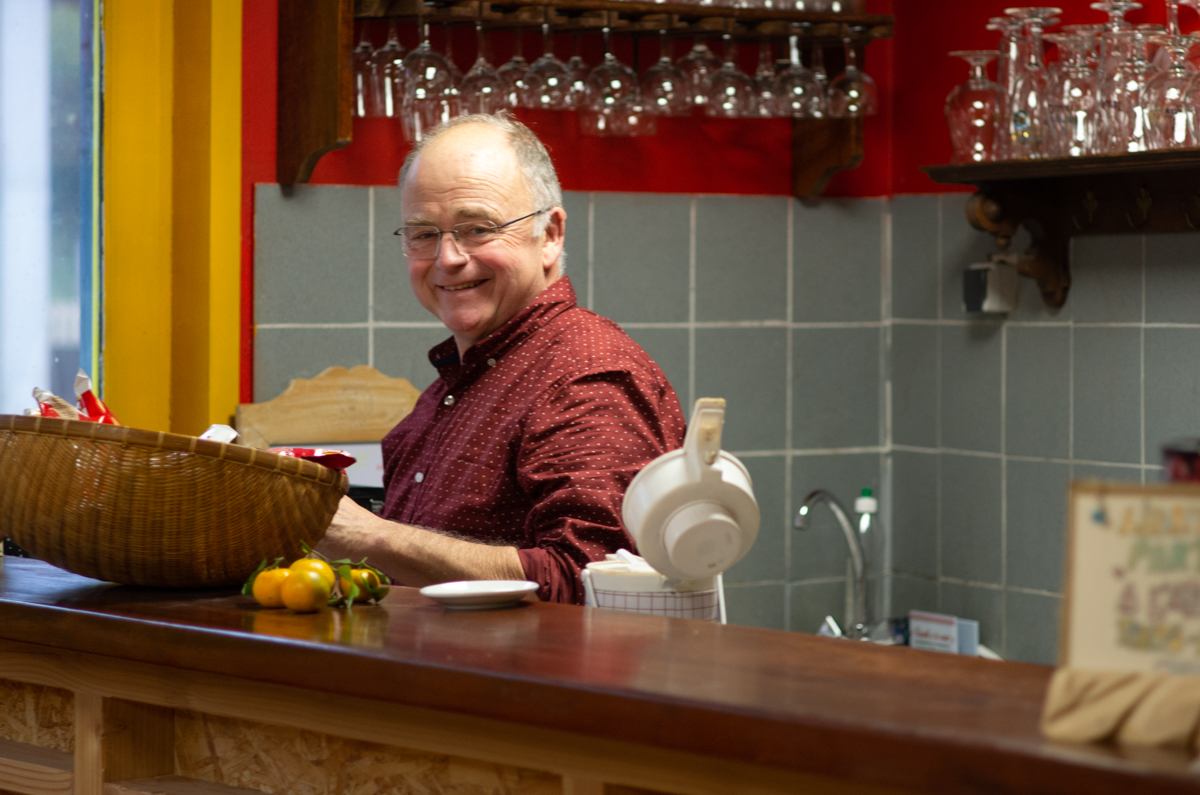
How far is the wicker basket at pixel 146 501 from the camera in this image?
4.93 ft

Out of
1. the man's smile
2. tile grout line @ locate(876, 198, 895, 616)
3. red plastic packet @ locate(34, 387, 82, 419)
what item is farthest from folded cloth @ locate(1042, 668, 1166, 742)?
tile grout line @ locate(876, 198, 895, 616)

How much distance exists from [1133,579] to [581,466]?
0.97 meters

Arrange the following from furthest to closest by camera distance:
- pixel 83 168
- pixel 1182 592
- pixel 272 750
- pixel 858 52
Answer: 1. pixel 858 52
2. pixel 83 168
3. pixel 272 750
4. pixel 1182 592

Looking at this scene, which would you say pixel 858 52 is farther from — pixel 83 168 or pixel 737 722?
pixel 737 722

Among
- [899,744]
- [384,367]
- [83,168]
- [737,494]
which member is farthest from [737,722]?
[83,168]

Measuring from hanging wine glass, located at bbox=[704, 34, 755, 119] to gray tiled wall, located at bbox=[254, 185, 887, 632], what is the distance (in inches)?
14.2

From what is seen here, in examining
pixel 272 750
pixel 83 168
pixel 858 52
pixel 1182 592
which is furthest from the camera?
pixel 858 52

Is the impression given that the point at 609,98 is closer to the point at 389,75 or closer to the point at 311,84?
the point at 389,75

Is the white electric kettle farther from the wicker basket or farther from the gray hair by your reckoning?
the gray hair

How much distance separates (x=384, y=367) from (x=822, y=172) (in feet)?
3.96

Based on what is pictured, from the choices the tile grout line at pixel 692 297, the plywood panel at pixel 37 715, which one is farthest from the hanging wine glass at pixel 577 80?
the plywood panel at pixel 37 715

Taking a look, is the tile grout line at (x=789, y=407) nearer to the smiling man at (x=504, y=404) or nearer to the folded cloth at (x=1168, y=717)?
the smiling man at (x=504, y=404)

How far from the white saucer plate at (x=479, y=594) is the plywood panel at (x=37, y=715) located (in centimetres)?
45

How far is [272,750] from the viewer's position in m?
1.44
